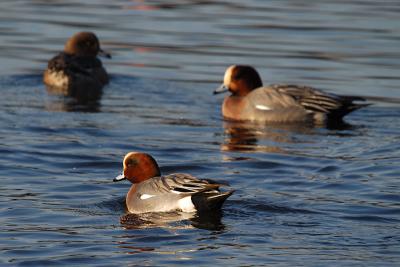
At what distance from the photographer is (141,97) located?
55.3 ft

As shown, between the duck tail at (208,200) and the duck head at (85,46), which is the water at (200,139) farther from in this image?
the duck head at (85,46)

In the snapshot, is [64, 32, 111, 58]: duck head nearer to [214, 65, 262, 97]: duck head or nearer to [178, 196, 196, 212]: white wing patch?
[214, 65, 262, 97]: duck head

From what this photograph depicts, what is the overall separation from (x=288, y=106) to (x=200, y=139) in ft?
6.56

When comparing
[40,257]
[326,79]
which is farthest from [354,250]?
[326,79]

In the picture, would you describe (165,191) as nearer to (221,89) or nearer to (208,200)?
(208,200)

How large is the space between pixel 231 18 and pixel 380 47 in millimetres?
3612

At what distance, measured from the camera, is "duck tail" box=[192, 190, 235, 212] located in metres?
10.4

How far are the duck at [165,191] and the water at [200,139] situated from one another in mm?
131

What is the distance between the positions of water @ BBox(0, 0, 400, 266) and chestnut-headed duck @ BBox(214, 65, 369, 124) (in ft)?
0.89

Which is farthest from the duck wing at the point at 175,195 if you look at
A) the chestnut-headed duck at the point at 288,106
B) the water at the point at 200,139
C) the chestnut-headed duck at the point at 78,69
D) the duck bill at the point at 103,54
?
the duck bill at the point at 103,54

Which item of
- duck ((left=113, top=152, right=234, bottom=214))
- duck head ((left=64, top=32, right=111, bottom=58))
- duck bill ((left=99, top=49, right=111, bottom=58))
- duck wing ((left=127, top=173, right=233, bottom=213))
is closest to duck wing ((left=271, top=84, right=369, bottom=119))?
duck bill ((left=99, top=49, right=111, bottom=58))

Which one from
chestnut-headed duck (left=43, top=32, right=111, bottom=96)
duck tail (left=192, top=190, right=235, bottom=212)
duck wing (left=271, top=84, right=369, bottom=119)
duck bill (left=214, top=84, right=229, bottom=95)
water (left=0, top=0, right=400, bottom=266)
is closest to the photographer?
water (left=0, top=0, right=400, bottom=266)

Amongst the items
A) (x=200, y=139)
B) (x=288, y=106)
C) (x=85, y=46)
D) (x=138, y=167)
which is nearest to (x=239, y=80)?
(x=288, y=106)

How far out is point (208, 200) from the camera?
10.5 metres
